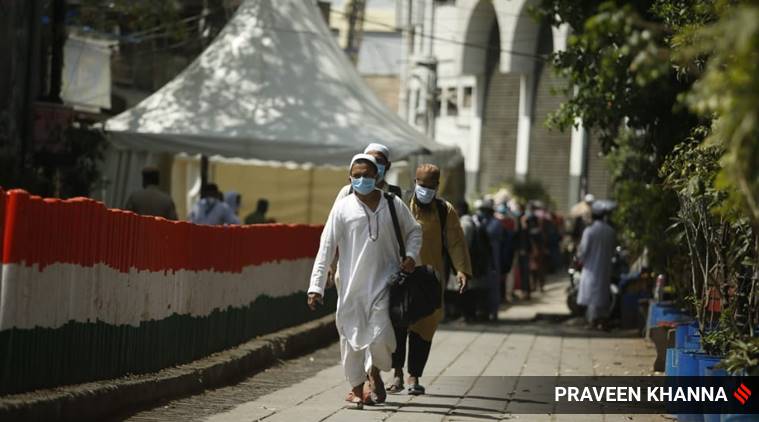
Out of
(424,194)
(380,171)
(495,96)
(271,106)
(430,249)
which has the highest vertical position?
(495,96)

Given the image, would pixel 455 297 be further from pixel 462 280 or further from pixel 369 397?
pixel 369 397

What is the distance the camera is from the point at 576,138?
45219 mm

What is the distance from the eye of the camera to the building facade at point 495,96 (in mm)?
45072

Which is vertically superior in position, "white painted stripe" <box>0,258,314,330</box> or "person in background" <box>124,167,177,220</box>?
"person in background" <box>124,167,177,220</box>

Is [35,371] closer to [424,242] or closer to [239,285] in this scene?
[424,242]

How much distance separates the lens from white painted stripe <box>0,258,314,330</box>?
8.20 meters

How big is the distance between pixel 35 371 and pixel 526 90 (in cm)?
3959

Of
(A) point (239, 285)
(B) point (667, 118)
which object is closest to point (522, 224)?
(B) point (667, 118)

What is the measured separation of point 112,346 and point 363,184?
2009 mm

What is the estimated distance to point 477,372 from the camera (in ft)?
46.2

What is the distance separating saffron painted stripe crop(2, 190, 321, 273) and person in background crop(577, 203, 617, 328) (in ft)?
26.5

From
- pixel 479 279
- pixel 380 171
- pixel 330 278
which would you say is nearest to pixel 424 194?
pixel 380 171

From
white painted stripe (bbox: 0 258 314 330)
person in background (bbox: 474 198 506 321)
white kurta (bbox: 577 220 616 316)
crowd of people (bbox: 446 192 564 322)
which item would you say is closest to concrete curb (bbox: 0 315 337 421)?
white painted stripe (bbox: 0 258 314 330)

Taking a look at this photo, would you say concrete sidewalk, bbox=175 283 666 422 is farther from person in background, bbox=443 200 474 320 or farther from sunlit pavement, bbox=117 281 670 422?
person in background, bbox=443 200 474 320
